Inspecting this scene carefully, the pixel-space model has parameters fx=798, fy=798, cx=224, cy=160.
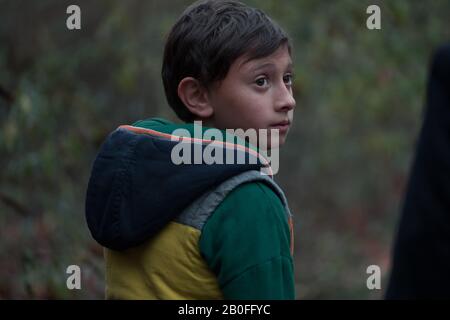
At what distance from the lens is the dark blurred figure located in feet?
4.43

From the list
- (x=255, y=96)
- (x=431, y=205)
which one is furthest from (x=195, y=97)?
(x=431, y=205)

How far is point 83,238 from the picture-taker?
5.09 meters

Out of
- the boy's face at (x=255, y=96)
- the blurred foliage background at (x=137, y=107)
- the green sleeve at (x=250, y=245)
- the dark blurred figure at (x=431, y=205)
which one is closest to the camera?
the dark blurred figure at (x=431, y=205)

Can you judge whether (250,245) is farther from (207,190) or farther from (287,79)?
(287,79)

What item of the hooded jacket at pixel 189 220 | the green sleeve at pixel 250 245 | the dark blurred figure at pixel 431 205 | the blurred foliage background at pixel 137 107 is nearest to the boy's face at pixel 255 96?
the hooded jacket at pixel 189 220

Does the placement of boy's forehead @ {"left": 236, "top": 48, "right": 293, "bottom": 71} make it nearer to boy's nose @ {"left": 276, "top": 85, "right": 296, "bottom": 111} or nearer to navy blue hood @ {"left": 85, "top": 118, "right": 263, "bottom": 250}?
boy's nose @ {"left": 276, "top": 85, "right": 296, "bottom": 111}

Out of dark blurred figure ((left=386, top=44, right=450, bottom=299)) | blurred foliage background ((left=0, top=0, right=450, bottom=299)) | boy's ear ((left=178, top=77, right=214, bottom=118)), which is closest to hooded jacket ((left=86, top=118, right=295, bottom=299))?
boy's ear ((left=178, top=77, right=214, bottom=118))

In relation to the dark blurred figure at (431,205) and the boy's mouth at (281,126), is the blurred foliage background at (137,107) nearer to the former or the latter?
the boy's mouth at (281,126)

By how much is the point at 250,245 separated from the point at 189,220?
0.58 ft

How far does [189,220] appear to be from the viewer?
6.22ft

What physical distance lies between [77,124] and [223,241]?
390cm

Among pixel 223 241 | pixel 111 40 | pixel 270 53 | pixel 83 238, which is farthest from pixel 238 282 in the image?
pixel 111 40

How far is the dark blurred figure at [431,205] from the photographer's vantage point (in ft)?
4.43

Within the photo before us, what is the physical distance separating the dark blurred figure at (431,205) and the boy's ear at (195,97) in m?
0.88
